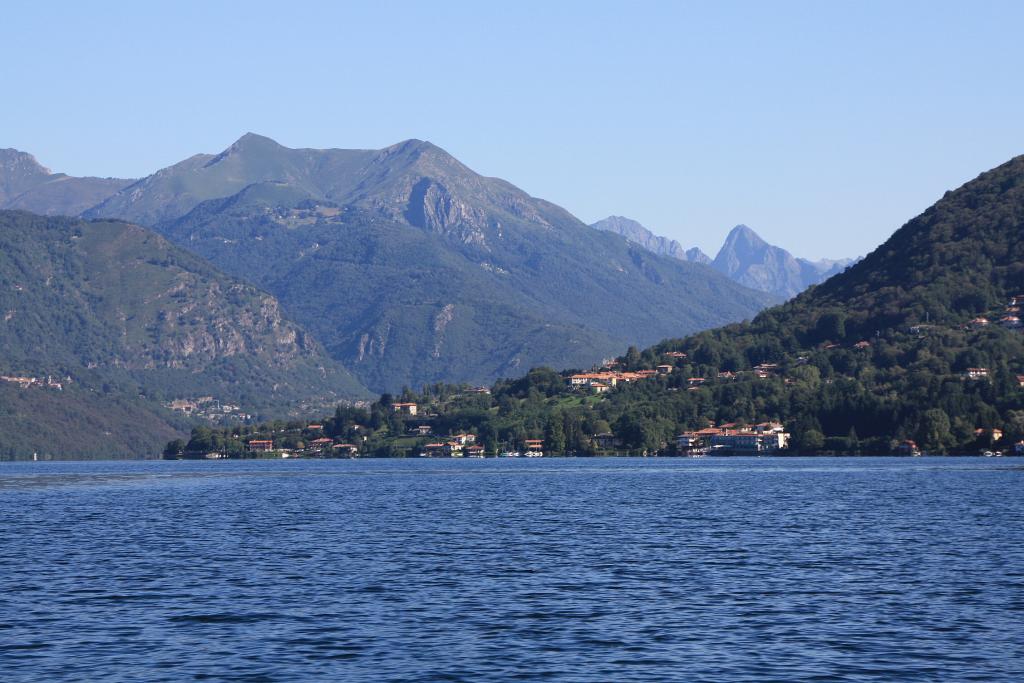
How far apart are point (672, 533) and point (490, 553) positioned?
57.7ft

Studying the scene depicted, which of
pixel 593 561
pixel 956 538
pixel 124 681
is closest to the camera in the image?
pixel 124 681

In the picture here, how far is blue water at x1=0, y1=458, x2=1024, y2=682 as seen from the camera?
5553 cm

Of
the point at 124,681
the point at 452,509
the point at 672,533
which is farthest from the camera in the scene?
the point at 452,509

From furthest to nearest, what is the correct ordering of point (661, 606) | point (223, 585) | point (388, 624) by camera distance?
point (223, 585), point (661, 606), point (388, 624)

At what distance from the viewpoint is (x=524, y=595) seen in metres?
72.7

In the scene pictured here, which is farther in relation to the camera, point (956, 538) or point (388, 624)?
point (956, 538)

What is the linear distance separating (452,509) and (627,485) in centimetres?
4651

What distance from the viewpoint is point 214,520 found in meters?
127

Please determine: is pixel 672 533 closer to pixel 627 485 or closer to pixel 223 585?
pixel 223 585

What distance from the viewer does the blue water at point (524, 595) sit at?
2186 inches

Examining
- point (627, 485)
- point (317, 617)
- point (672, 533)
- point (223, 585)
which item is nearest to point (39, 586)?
point (223, 585)

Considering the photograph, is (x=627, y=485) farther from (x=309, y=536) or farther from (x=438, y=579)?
(x=438, y=579)

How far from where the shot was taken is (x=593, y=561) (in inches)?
3433

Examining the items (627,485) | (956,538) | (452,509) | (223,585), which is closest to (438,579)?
(223,585)
